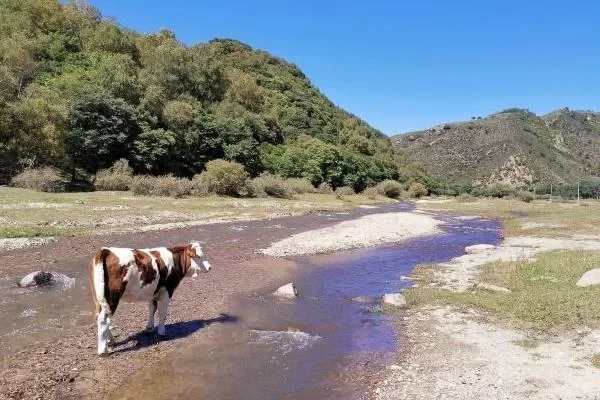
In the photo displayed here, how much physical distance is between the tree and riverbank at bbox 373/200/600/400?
49.0 m

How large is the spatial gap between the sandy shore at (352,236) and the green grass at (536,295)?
405 inches

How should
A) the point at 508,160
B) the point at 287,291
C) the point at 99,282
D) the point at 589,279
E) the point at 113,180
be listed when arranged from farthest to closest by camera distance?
1. the point at 508,160
2. the point at 113,180
3. the point at 287,291
4. the point at 589,279
5. the point at 99,282

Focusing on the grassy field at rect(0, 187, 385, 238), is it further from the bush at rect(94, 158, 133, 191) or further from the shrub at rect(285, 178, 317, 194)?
the shrub at rect(285, 178, 317, 194)

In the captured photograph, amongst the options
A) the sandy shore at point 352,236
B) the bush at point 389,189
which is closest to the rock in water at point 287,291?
the sandy shore at point 352,236

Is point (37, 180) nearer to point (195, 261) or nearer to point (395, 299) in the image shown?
point (195, 261)

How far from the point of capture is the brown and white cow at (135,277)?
1049 cm

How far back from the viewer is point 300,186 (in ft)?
286

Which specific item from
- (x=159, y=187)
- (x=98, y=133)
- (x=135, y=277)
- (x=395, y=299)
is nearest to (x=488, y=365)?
(x=395, y=299)

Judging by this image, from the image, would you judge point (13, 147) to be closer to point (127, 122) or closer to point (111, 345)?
point (127, 122)

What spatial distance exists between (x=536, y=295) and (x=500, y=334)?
431cm

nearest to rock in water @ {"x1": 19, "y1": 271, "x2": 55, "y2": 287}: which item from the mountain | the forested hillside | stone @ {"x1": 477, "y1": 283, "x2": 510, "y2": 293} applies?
stone @ {"x1": 477, "y1": 283, "x2": 510, "y2": 293}

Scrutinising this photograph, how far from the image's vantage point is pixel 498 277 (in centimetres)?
2019

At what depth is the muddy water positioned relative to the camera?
385 inches

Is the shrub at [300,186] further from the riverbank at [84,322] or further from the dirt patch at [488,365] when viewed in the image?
the dirt patch at [488,365]
